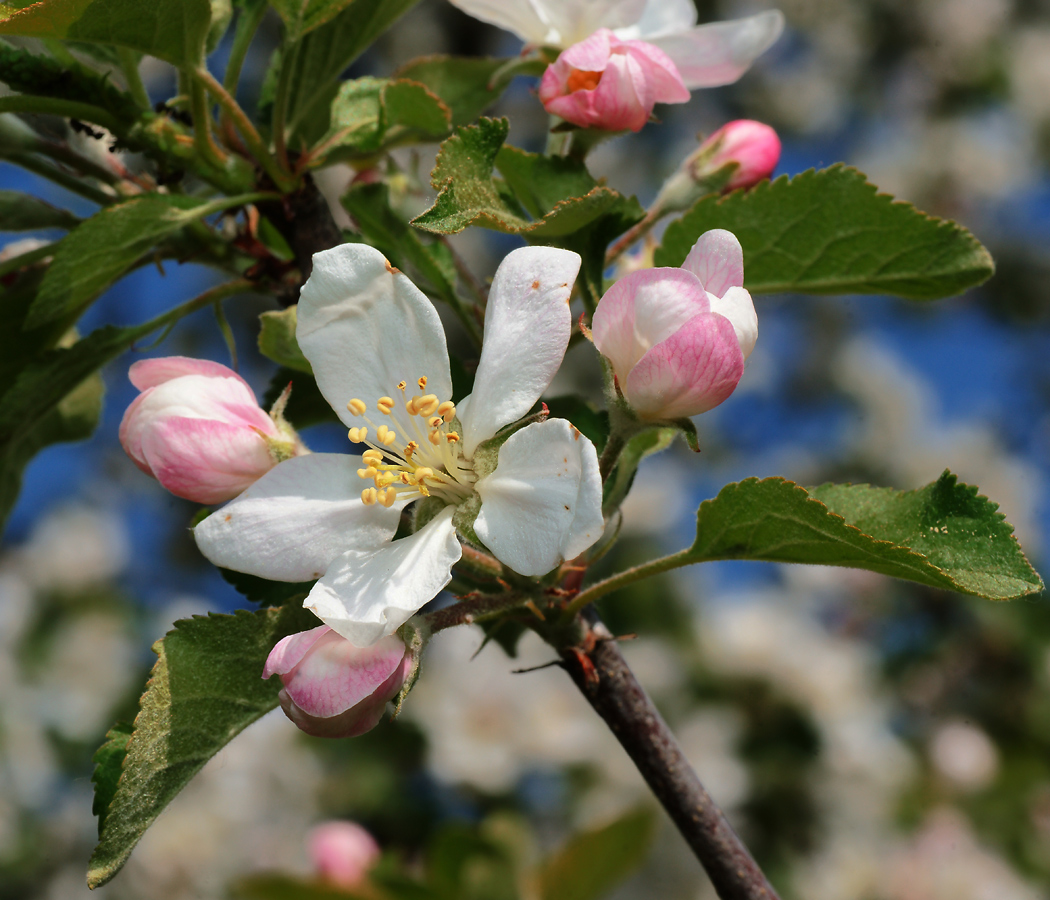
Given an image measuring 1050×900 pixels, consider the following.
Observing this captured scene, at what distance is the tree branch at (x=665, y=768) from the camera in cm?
92

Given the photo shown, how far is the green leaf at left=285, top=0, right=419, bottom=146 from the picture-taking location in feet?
3.62

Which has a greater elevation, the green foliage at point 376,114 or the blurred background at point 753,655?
the green foliage at point 376,114

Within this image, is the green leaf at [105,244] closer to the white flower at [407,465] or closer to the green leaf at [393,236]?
the green leaf at [393,236]

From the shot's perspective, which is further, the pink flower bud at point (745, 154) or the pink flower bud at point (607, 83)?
the pink flower bud at point (745, 154)

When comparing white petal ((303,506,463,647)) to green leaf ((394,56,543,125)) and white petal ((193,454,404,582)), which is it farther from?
green leaf ((394,56,543,125))

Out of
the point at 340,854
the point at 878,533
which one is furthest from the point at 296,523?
the point at 340,854

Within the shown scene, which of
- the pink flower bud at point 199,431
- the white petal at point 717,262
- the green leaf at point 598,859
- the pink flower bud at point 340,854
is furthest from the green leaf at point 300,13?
the pink flower bud at point 340,854

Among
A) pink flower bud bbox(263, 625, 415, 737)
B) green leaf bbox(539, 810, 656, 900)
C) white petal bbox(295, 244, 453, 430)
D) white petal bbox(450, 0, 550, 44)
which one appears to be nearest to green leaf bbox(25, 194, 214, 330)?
white petal bbox(295, 244, 453, 430)

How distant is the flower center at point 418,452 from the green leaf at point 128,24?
380 mm

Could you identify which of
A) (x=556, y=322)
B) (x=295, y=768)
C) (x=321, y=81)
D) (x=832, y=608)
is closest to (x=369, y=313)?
(x=556, y=322)

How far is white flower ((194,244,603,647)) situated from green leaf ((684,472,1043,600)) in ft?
0.54

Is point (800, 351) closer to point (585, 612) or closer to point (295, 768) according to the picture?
point (295, 768)

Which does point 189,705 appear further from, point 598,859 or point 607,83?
point 598,859

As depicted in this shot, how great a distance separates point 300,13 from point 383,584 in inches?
22.4
